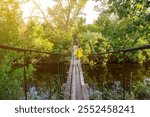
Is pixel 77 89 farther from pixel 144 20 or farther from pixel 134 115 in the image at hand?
pixel 134 115

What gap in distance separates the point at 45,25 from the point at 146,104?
16568 millimetres

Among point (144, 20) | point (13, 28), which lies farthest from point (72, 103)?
point (13, 28)

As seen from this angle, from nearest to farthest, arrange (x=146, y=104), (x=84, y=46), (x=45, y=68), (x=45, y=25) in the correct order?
(x=146, y=104) < (x=45, y=68) < (x=84, y=46) < (x=45, y=25)

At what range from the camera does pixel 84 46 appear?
15.3m

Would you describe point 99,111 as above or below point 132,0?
below

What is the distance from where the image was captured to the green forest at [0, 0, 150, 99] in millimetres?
4379

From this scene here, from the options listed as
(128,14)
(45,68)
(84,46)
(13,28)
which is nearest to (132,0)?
(128,14)

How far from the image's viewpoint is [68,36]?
51.5 feet

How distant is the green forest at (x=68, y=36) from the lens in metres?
4.38

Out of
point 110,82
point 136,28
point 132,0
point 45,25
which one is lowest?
point 110,82

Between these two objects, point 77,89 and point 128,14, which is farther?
point 128,14

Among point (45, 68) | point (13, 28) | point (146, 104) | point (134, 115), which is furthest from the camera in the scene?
point (45, 68)

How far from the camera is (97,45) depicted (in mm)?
15555

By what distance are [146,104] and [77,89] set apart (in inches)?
70.3
